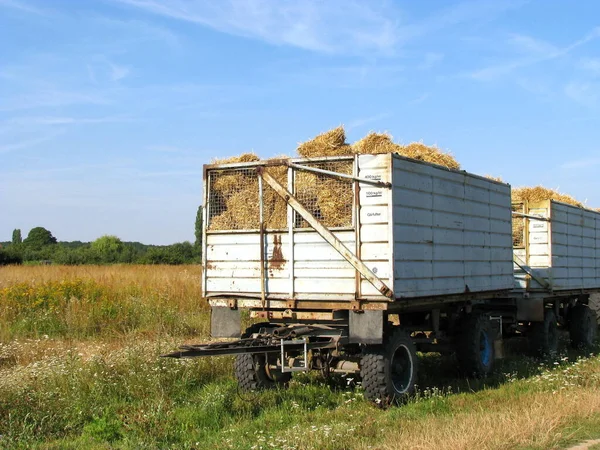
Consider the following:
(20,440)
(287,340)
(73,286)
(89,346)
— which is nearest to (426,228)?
(287,340)

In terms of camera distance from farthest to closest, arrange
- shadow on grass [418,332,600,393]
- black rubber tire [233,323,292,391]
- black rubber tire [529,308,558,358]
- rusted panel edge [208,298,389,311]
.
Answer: black rubber tire [529,308,558,358] < shadow on grass [418,332,600,393] < black rubber tire [233,323,292,391] < rusted panel edge [208,298,389,311]

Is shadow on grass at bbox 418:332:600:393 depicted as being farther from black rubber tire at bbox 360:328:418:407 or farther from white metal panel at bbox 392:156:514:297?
white metal panel at bbox 392:156:514:297

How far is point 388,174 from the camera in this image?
8484mm

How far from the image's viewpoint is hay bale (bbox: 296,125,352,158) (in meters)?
9.91

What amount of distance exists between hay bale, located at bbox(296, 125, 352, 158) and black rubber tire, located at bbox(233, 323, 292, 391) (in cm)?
248

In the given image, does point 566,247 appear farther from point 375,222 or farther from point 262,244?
point 262,244

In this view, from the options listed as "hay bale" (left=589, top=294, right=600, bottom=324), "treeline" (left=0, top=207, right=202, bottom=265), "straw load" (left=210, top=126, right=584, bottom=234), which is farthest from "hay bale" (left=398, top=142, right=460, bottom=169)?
"treeline" (left=0, top=207, right=202, bottom=265)

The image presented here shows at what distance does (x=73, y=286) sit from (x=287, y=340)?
8.97 meters

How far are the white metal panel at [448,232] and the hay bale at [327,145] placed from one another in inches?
50.9

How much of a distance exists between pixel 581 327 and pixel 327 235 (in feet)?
30.6

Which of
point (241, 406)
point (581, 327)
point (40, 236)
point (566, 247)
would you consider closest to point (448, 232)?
point (241, 406)

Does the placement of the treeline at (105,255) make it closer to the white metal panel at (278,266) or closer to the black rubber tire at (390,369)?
the white metal panel at (278,266)

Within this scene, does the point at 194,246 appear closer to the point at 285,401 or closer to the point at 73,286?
the point at 73,286

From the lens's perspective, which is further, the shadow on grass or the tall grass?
the tall grass
